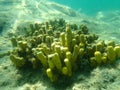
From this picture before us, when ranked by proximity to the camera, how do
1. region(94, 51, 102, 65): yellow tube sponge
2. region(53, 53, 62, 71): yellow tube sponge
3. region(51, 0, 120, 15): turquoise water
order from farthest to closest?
region(51, 0, 120, 15): turquoise water → region(94, 51, 102, 65): yellow tube sponge → region(53, 53, 62, 71): yellow tube sponge

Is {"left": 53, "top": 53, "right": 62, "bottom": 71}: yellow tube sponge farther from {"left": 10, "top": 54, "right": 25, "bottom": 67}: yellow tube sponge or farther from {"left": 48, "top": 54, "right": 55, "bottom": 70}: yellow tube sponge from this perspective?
{"left": 10, "top": 54, "right": 25, "bottom": 67}: yellow tube sponge

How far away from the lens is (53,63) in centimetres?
372

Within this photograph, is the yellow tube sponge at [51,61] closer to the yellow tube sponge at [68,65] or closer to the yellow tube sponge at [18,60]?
the yellow tube sponge at [68,65]

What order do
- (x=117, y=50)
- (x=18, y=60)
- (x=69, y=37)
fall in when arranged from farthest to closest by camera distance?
(x=18, y=60) → (x=69, y=37) → (x=117, y=50)

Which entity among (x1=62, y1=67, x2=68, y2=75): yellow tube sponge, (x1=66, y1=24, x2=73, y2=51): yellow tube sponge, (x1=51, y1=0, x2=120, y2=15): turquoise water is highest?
(x1=51, y1=0, x2=120, y2=15): turquoise water

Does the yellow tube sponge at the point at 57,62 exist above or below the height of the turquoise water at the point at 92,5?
below

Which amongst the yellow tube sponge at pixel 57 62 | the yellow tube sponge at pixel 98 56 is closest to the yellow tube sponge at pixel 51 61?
the yellow tube sponge at pixel 57 62

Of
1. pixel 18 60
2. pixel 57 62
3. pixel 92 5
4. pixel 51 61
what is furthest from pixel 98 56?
pixel 92 5

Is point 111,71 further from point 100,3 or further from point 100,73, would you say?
point 100,3

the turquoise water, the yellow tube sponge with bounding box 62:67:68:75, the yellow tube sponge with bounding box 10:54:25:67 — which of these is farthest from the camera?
the turquoise water

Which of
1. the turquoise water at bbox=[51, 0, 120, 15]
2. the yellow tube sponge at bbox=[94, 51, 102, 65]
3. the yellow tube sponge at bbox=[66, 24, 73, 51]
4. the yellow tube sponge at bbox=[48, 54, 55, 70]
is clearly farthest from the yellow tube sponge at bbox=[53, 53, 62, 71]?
the turquoise water at bbox=[51, 0, 120, 15]

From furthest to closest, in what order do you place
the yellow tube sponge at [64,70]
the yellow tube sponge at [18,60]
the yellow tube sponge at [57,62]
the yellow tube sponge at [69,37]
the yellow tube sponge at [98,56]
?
the yellow tube sponge at [18,60] → the yellow tube sponge at [69,37] → the yellow tube sponge at [98,56] → the yellow tube sponge at [64,70] → the yellow tube sponge at [57,62]

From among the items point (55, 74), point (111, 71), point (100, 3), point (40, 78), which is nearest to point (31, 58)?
point (40, 78)

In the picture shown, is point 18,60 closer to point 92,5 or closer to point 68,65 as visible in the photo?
point 68,65
